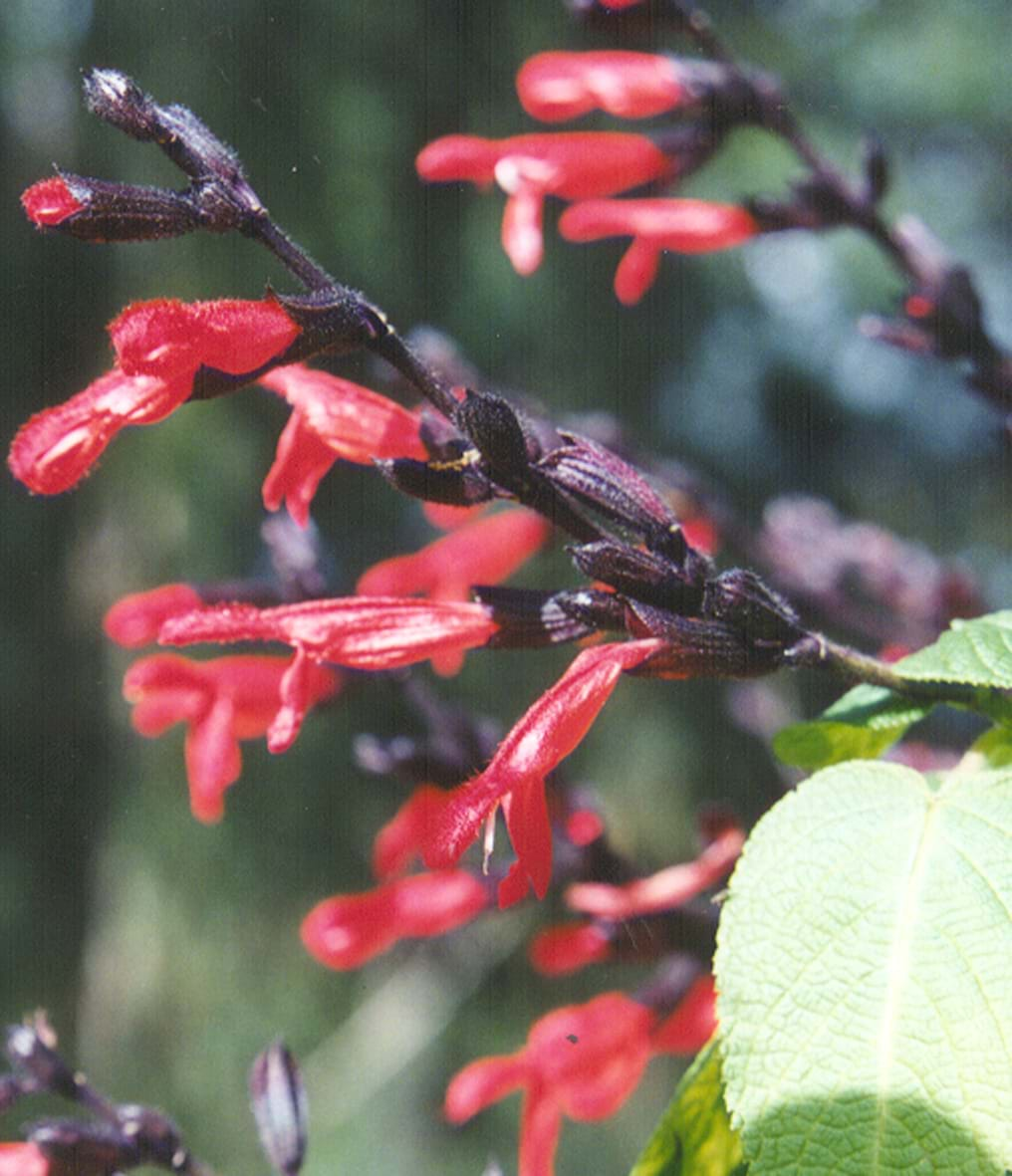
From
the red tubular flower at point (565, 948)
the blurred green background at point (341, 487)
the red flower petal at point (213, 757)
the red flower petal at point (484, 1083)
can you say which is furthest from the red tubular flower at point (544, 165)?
the blurred green background at point (341, 487)

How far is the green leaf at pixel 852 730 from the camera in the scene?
0.53 m

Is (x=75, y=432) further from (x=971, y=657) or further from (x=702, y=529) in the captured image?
(x=702, y=529)

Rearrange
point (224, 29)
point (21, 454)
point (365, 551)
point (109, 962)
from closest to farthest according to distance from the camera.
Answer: point (21, 454)
point (224, 29)
point (365, 551)
point (109, 962)

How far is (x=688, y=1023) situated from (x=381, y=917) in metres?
0.27

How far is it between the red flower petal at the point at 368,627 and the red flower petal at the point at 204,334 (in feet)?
0.43

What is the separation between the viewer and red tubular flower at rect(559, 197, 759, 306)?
1.01m

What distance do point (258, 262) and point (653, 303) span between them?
114cm

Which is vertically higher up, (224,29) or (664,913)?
(224,29)

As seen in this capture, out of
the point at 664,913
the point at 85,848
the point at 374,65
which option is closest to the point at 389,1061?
the point at 85,848

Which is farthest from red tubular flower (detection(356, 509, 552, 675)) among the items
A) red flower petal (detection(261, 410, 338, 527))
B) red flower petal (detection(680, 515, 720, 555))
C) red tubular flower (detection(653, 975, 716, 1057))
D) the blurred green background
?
the blurred green background

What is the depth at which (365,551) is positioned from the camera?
312cm

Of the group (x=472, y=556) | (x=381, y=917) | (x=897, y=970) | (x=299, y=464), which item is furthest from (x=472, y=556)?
(x=897, y=970)

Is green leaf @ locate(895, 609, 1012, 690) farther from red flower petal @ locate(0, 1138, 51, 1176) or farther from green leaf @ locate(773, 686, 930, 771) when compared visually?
red flower petal @ locate(0, 1138, 51, 1176)

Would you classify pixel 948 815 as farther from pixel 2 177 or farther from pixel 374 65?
pixel 2 177
